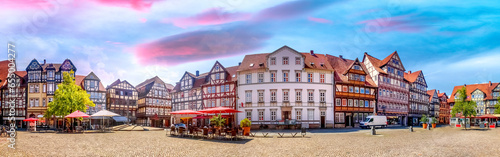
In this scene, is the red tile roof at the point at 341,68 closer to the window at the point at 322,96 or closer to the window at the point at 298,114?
the window at the point at 322,96

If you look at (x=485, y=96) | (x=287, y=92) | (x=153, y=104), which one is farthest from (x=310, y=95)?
(x=485, y=96)

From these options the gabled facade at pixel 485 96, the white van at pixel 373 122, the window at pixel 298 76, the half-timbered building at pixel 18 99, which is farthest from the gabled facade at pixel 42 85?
the gabled facade at pixel 485 96

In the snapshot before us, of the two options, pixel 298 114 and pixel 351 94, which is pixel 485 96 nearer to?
pixel 351 94

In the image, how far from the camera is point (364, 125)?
48594mm

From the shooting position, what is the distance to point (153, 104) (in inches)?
2832

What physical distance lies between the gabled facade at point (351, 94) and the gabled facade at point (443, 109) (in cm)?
5533

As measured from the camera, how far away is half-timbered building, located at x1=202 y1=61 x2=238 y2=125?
52500 millimetres

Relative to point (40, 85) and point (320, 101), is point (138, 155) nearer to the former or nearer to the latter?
point (320, 101)

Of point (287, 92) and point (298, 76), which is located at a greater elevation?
point (298, 76)

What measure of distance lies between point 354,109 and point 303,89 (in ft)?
34.1

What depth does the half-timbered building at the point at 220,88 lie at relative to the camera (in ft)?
172

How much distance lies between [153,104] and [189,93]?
1439cm

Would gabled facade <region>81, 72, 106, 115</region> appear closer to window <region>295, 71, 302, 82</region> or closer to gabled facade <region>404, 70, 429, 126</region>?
window <region>295, 71, 302, 82</region>

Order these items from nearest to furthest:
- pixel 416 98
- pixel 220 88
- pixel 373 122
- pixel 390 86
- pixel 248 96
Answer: pixel 373 122, pixel 248 96, pixel 220 88, pixel 390 86, pixel 416 98
